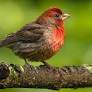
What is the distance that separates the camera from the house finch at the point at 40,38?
7477mm

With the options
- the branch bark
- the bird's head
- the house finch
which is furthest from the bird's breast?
the branch bark

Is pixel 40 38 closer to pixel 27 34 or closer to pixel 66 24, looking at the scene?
pixel 27 34

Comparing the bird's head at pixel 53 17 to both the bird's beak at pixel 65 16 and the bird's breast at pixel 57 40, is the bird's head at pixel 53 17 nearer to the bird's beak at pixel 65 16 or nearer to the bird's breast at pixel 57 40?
the bird's beak at pixel 65 16

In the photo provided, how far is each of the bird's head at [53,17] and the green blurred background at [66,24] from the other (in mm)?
96

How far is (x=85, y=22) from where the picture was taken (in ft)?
25.1

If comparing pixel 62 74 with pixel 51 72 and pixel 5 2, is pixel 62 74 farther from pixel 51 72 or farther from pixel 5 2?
pixel 5 2

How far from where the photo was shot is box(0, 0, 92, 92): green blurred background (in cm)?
712

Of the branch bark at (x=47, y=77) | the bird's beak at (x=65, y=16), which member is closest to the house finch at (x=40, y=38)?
the bird's beak at (x=65, y=16)

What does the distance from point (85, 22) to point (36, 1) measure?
94 centimetres

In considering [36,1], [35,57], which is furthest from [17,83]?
[36,1]

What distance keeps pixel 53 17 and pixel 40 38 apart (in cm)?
43

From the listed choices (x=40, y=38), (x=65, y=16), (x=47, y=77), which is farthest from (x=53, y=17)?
(x=47, y=77)

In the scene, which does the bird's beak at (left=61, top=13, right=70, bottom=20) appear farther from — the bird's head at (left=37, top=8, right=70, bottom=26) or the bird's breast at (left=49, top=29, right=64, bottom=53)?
the bird's breast at (left=49, top=29, right=64, bottom=53)

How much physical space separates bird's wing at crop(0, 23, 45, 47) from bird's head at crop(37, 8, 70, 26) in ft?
0.36
